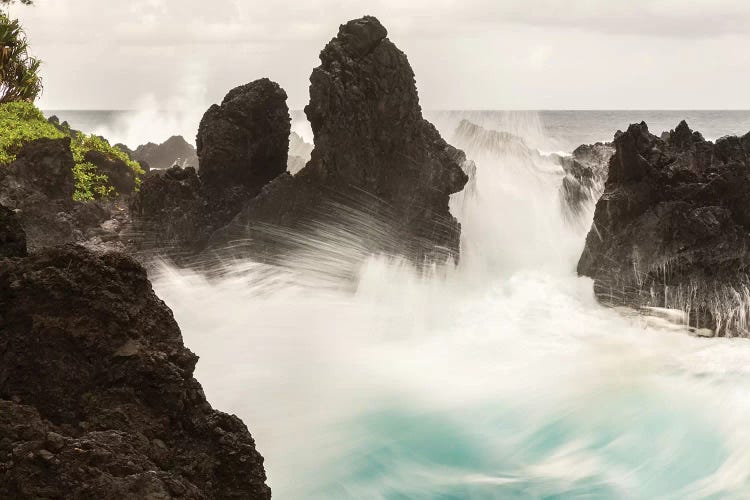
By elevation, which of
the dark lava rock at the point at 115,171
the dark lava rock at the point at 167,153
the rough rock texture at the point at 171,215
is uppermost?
the dark lava rock at the point at 167,153

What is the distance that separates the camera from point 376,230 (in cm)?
1188

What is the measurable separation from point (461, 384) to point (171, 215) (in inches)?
199

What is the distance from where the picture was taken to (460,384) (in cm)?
905

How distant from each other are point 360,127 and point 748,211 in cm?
552

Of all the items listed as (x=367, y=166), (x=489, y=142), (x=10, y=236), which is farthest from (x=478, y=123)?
(x=10, y=236)

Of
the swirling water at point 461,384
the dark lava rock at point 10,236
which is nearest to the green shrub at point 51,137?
the swirling water at point 461,384

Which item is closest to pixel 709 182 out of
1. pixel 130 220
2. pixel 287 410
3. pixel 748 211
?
pixel 748 211

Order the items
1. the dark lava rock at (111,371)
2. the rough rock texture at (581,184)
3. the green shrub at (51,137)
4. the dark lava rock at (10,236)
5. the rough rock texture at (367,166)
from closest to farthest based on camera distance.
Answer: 1. the dark lava rock at (111,371)
2. the dark lava rock at (10,236)
3. the rough rock texture at (367,166)
4. the green shrub at (51,137)
5. the rough rock texture at (581,184)

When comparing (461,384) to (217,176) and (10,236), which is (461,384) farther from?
(10,236)

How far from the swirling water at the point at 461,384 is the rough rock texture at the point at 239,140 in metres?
1.50

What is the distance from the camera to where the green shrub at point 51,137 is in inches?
512

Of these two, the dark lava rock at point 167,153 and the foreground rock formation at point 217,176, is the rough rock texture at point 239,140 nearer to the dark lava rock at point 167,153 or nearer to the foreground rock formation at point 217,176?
the foreground rock formation at point 217,176

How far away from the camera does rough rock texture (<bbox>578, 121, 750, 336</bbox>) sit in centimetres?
1033

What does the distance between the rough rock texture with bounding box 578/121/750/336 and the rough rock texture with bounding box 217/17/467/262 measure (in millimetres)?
2504
